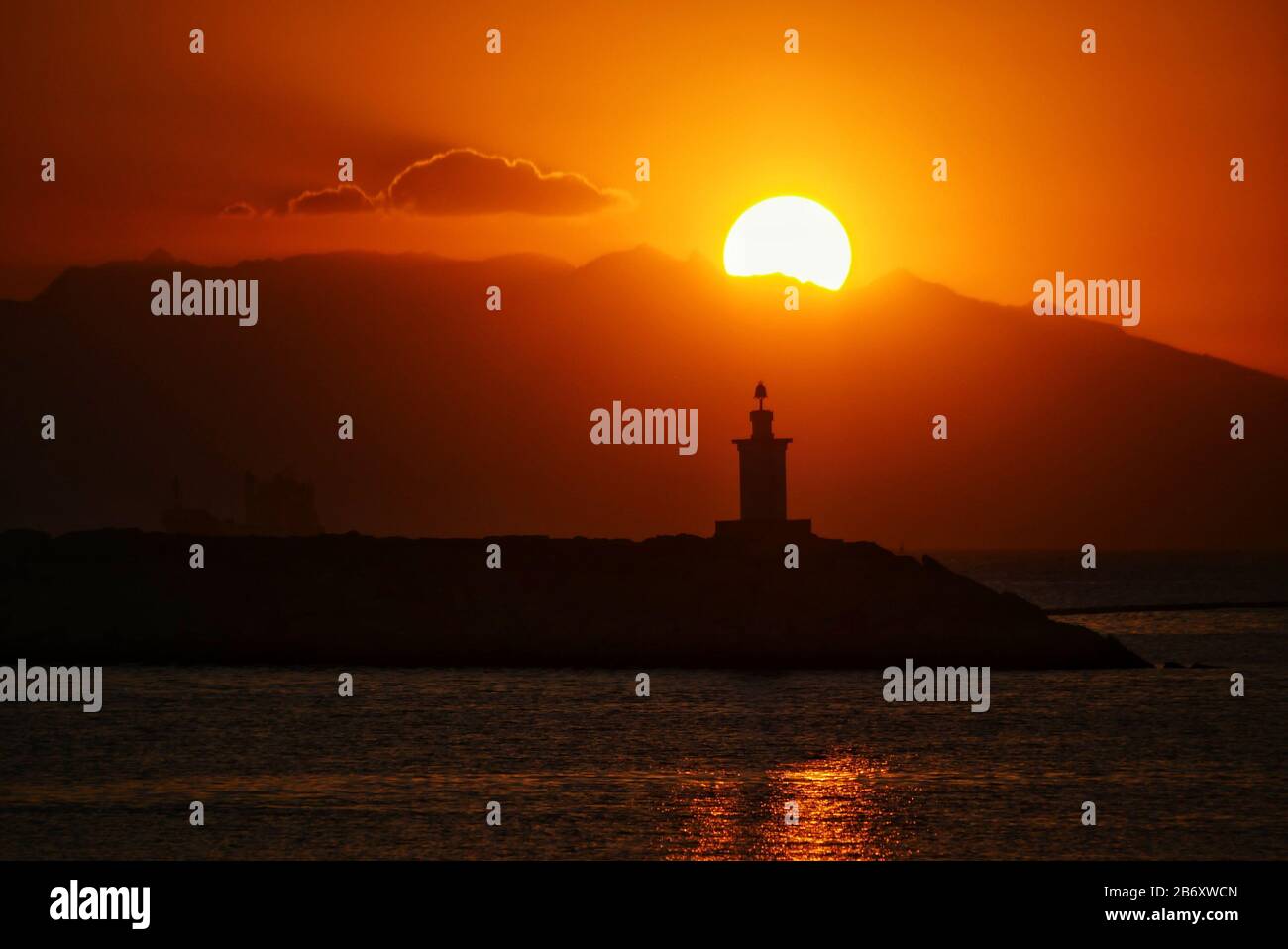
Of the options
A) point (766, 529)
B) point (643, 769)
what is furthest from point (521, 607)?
point (643, 769)

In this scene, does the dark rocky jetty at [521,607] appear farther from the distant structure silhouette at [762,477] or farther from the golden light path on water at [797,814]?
the golden light path on water at [797,814]

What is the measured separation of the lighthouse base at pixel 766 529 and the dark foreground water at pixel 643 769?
A: 20.4ft

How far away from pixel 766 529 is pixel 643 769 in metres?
24.9

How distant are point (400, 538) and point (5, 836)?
184 feet

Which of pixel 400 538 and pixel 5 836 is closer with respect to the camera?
pixel 5 836

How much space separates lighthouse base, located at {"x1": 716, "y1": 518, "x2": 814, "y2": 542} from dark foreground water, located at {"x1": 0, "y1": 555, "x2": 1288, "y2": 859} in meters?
6.20

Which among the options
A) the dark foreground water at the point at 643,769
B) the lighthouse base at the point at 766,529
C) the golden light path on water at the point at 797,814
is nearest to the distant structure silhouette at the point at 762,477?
the lighthouse base at the point at 766,529

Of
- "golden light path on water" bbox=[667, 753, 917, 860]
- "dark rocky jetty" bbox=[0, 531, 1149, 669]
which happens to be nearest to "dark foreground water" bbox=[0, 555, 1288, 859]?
"golden light path on water" bbox=[667, 753, 917, 860]

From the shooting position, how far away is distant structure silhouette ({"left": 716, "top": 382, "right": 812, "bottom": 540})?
60625mm

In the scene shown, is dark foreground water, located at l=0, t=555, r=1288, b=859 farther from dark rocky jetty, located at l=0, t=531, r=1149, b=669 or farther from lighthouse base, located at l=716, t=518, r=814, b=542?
lighthouse base, located at l=716, t=518, r=814, b=542

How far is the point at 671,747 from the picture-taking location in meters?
45.1
